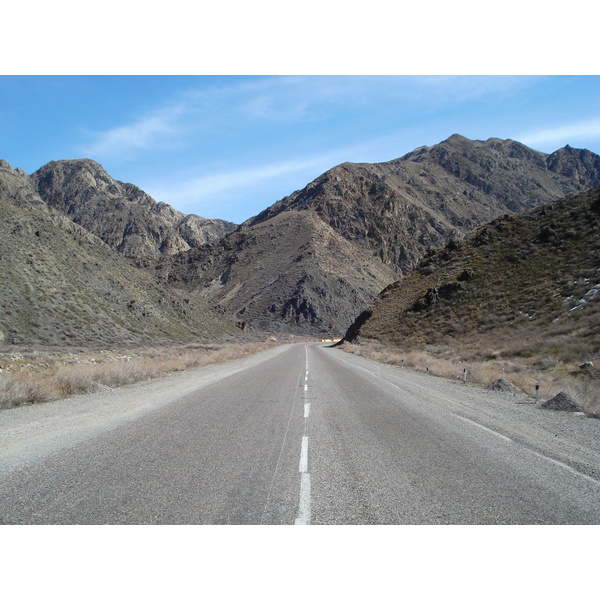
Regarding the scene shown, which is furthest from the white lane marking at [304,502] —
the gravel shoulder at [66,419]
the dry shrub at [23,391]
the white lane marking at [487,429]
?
the dry shrub at [23,391]

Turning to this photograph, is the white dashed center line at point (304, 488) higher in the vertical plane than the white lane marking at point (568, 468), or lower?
higher

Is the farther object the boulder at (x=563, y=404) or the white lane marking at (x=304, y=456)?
→ the boulder at (x=563, y=404)

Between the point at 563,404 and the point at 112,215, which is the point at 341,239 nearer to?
the point at 112,215

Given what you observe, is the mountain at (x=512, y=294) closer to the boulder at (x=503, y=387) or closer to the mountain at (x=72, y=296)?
the boulder at (x=503, y=387)

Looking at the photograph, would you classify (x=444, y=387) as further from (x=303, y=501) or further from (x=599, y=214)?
(x=599, y=214)

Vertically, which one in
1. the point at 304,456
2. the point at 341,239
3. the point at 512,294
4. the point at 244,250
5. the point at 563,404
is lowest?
the point at 563,404

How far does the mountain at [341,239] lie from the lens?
339 feet

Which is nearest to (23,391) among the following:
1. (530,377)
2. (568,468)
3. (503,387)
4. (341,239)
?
(568,468)

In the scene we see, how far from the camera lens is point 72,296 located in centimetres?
4088

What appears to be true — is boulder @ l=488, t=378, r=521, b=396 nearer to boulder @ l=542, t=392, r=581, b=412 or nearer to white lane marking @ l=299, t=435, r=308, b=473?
boulder @ l=542, t=392, r=581, b=412

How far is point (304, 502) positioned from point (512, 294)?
38016 mm

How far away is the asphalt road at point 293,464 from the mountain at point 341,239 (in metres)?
78.4

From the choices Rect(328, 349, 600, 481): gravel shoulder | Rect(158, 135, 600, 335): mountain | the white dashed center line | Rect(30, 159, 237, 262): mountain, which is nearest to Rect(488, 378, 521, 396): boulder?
Rect(328, 349, 600, 481): gravel shoulder
